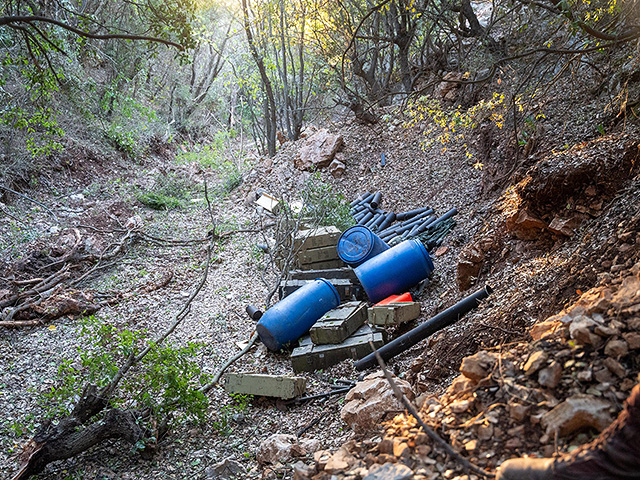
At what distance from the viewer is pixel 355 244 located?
6.75m

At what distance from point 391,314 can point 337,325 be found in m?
0.60

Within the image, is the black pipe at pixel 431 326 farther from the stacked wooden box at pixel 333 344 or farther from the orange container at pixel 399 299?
the orange container at pixel 399 299

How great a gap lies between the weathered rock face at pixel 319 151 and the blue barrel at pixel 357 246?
546cm

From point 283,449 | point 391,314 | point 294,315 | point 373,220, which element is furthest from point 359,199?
point 283,449

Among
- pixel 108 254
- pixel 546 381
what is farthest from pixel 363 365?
pixel 108 254

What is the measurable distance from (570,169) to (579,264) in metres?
1.39

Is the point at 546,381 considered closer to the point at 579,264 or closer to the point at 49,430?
the point at 579,264

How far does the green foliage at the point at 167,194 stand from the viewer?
40.1 ft

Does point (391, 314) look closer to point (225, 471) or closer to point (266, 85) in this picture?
point (225, 471)

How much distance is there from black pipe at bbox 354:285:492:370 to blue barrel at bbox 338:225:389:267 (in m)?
2.22

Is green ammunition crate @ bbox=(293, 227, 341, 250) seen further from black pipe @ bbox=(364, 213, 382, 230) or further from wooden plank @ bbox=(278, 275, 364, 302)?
black pipe @ bbox=(364, 213, 382, 230)

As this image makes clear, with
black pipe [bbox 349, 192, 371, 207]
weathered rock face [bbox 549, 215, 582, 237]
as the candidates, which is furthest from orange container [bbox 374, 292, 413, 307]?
black pipe [bbox 349, 192, 371, 207]

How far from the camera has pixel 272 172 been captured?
13102 millimetres

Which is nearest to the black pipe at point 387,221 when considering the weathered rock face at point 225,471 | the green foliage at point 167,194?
the weathered rock face at point 225,471
